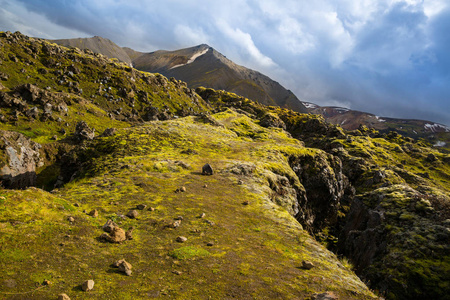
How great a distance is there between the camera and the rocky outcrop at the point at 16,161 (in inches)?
1599

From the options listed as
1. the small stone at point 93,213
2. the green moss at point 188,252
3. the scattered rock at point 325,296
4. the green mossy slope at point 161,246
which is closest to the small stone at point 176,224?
the green mossy slope at point 161,246

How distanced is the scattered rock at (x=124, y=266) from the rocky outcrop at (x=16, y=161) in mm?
44286

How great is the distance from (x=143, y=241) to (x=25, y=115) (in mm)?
96120

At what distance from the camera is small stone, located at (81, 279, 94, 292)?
24.4 ft

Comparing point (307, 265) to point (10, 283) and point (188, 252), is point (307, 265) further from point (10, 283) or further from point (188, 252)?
Answer: point (10, 283)

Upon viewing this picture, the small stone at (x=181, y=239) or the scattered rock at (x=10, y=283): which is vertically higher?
the small stone at (x=181, y=239)

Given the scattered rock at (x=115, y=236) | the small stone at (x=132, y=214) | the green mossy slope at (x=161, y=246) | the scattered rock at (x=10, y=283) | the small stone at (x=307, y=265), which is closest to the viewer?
the scattered rock at (x=10, y=283)

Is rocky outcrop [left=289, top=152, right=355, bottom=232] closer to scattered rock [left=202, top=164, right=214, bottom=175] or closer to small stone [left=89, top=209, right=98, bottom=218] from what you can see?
scattered rock [left=202, top=164, right=214, bottom=175]

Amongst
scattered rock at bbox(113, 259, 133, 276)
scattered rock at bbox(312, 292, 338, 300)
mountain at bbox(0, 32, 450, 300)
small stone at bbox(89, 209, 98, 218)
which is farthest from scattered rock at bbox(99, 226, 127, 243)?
scattered rock at bbox(312, 292, 338, 300)

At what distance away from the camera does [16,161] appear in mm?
43688

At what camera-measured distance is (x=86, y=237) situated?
35.2 ft

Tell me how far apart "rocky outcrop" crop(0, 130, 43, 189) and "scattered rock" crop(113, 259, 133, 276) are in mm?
44286

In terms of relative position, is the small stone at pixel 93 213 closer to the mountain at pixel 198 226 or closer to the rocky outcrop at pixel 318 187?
the mountain at pixel 198 226

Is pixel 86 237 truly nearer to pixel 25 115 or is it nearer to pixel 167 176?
pixel 167 176
